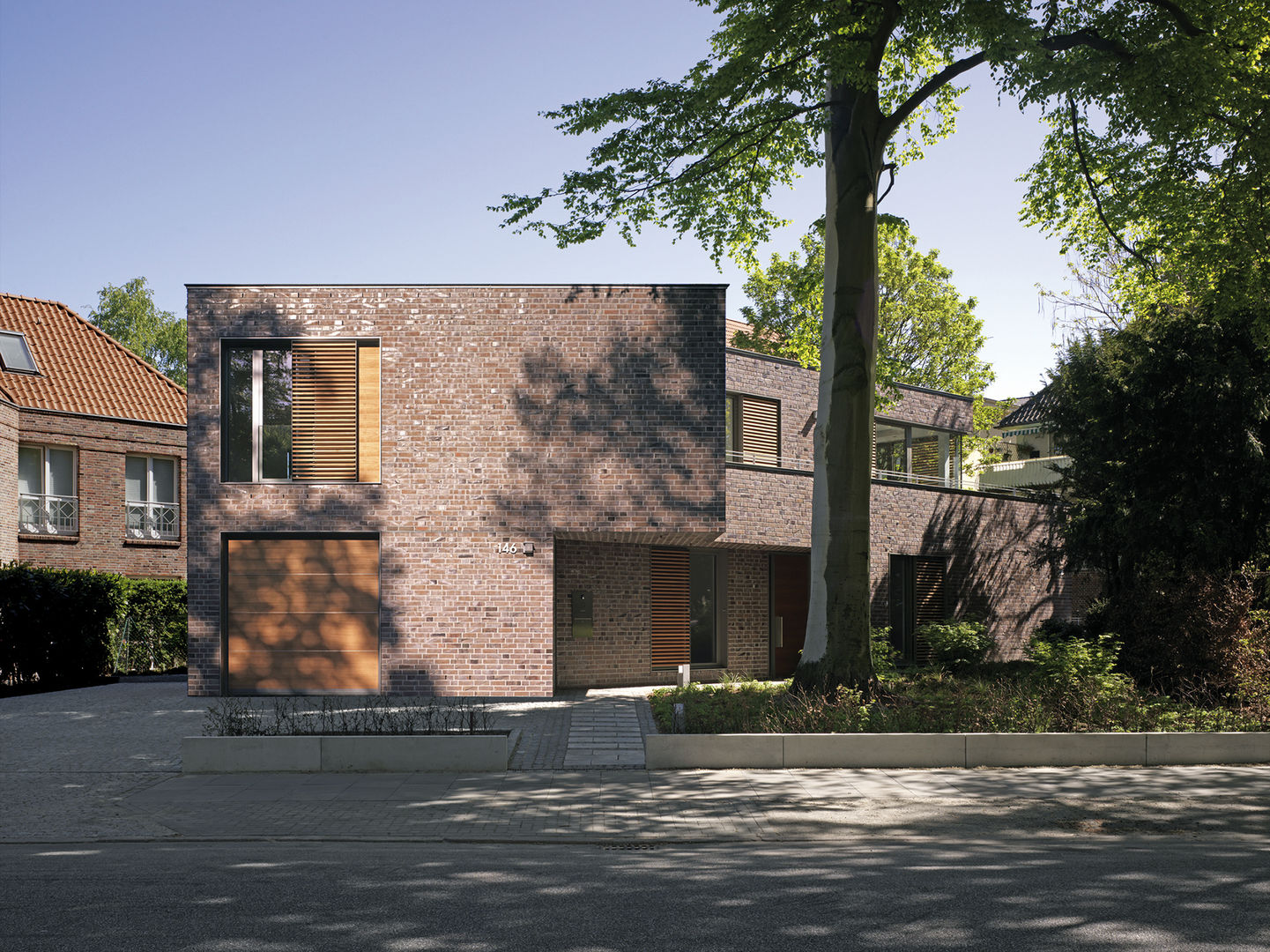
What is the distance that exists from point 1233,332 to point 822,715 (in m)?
10.5

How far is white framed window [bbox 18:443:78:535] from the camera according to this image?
2692 centimetres

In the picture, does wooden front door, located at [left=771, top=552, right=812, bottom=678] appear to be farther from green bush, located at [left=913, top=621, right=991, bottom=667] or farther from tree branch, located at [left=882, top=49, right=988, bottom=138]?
tree branch, located at [left=882, top=49, right=988, bottom=138]

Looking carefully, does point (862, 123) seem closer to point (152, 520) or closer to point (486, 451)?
point (486, 451)

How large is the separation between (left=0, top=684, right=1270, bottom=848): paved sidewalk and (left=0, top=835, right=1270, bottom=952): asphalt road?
42cm

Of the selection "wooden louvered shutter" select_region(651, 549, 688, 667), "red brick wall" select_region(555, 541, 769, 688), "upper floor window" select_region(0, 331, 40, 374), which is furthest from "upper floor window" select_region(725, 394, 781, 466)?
"upper floor window" select_region(0, 331, 40, 374)

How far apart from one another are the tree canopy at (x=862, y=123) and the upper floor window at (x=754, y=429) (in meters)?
5.61

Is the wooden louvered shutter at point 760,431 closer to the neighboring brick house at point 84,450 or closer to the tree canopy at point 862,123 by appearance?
the tree canopy at point 862,123

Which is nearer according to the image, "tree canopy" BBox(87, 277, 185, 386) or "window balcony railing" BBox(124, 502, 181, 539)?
"window balcony railing" BBox(124, 502, 181, 539)

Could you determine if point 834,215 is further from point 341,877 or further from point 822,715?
point 341,877

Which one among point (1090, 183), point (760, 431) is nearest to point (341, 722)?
point (760, 431)

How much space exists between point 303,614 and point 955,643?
12263 mm

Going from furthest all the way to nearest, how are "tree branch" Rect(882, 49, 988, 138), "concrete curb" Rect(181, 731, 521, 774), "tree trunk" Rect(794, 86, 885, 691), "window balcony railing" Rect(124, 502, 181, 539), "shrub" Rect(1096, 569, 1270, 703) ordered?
"window balcony railing" Rect(124, 502, 181, 539)
"tree branch" Rect(882, 49, 988, 138)
"shrub" Rect(1096, 569, 1270, 703)
"tree trunk" Rect(794, 86, 885, 691)
"concrete curb" Rect(181, 731, 521, 774)

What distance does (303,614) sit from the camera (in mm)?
17844

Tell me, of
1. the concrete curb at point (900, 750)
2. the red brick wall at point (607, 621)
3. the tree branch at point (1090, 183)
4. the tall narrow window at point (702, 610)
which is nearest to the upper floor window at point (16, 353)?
the red brick wall at point (607, 621)
